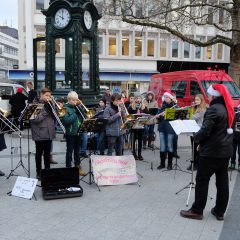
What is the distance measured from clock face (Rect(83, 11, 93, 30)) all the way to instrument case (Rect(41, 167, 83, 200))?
6.46 m

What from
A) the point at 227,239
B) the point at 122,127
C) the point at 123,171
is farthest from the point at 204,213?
the point at 122,127

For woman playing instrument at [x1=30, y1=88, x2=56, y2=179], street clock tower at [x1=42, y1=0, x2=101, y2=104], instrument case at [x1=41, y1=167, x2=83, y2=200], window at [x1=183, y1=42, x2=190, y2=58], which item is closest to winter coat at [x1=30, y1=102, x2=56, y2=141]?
woman playing instrument at [x1=30, y1=88, x2=56, y2=179]

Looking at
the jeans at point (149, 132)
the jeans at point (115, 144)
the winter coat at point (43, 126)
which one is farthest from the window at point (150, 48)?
the winter coat at point (43, 126)

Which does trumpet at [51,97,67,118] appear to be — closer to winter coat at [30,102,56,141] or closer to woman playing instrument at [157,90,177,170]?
winter coat at [30,102,56,141]

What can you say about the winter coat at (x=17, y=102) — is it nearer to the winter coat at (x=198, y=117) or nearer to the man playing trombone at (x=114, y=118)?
the man playing trombone at (x=114, y=118)

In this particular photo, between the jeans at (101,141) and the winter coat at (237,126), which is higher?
the winter coat at (237,126)

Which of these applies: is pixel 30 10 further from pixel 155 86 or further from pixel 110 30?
pixel 155 86

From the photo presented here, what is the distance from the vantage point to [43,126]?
280 inches

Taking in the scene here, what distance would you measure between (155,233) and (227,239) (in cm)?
93

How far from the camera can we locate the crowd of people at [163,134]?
5184 mm

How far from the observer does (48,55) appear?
12430 mm

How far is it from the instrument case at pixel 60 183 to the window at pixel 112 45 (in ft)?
97.6

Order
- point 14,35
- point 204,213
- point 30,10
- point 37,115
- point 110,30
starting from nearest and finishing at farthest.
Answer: point 204,213 → point 37,115 → point 30,10 → point 110,30 → point 14,35

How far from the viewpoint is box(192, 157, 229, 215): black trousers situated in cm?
525
